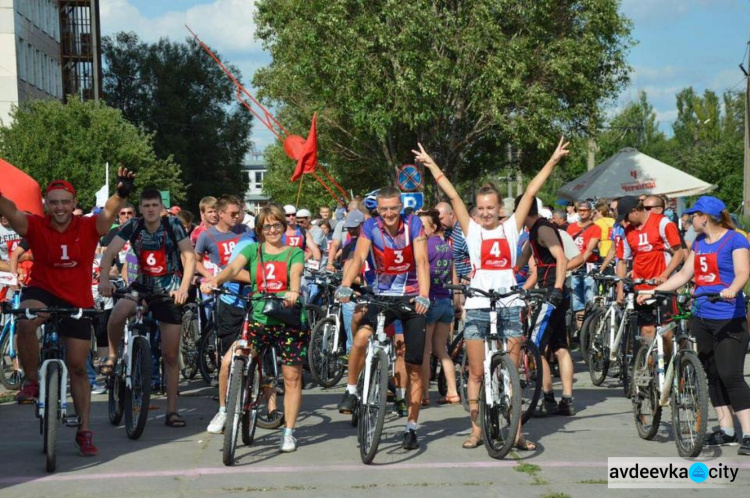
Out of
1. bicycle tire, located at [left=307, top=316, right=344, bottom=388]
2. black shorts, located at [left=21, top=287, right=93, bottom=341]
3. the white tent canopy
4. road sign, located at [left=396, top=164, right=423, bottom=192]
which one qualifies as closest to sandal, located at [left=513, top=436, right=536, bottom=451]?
black shorts, located at [left=21, top=287, right=93, bottom=341]

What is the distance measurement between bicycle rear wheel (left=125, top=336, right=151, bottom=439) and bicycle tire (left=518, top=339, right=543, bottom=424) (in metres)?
2.89

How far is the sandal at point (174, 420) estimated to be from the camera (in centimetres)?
985

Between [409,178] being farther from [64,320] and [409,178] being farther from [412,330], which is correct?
[64,320]

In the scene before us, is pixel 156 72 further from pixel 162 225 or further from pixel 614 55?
pixel 162 225

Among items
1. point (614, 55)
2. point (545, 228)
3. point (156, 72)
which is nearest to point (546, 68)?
point (614, 55)

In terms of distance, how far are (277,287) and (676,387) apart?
2.96 m

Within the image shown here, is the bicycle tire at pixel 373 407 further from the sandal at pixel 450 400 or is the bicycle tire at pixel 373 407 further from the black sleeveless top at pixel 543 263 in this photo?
the sandal at pixel 450 400

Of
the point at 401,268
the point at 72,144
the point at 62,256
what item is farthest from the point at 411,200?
the point at 72,144

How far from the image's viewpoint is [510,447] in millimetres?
7961

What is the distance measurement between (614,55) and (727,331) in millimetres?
28959

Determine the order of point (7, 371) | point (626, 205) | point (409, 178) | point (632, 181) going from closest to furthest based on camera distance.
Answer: point (626, 205)
point (7, 371)
point (409, 178)
point (632, 181)

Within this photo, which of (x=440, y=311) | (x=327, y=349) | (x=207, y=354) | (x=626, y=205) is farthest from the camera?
(x=327, y=349)

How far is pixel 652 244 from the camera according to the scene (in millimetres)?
11555

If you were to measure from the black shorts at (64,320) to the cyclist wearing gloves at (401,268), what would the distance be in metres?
1.87
